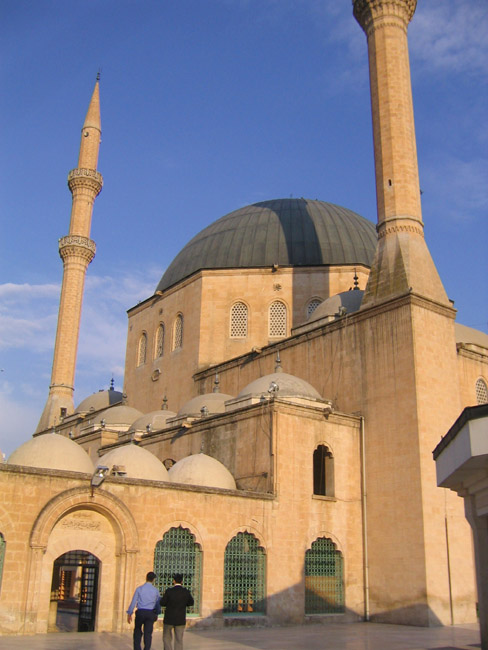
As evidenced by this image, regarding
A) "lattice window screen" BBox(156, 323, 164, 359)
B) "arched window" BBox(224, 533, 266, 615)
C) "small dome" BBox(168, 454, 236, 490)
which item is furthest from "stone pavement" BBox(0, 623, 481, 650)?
"lattice window screen" BBox(156, 323, 164, 359)

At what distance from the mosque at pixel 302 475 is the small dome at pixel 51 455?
33 millimetres

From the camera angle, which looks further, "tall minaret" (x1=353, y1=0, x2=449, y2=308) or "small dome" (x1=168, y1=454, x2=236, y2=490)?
"tall minaret" (x1=353, y1=0, x2=449, y2=308)

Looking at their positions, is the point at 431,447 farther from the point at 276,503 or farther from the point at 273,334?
the point at 273,334

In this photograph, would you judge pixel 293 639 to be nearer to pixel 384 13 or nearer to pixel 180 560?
pixel 180 560

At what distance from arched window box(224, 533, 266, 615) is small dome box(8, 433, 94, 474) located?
3.25m

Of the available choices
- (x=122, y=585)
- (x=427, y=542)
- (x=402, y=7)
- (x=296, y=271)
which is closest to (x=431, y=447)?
A: (x=427, y=542)

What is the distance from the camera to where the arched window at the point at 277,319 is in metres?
20.2

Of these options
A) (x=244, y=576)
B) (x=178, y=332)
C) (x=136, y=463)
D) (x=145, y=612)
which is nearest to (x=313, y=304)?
(x=178, y=332)

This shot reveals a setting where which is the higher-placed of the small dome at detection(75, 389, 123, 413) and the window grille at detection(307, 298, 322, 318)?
the window grille at detection(307, 298, 322, 318)

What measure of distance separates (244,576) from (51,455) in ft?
14.3

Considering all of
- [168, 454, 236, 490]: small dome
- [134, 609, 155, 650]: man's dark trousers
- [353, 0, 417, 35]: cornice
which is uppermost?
[353, 0, 417, 35]: cornice

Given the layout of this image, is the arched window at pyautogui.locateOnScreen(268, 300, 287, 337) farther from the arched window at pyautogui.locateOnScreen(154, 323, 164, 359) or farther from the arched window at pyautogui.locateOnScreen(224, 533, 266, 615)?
the arched window at pyautogui.locateOnScreen(224, 533, 266, 615)

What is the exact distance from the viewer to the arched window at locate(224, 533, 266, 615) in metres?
11.9

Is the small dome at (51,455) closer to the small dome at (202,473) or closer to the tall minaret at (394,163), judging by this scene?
the small dome at (202,473)
